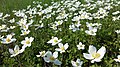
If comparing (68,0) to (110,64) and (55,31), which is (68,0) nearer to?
(55,31)

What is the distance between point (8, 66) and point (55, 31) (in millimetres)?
1539

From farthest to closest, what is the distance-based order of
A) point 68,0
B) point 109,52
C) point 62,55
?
point 68,0
point 109,52
point 62,55

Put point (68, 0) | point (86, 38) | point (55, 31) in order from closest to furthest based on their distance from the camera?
point (86, 38) < point (55, 31) < point (68, 0)

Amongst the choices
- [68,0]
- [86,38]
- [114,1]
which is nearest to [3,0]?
[68,0]

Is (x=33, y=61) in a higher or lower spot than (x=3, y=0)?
lower

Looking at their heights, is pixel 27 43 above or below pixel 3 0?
below

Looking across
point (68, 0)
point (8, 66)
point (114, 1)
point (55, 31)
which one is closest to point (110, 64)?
point (8, 66)

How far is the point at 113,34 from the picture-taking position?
491 cm

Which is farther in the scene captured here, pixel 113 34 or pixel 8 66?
pixel 113 34

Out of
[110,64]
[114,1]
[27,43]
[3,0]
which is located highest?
[3,0]

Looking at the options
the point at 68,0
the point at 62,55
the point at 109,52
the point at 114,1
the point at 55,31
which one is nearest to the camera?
the point at 62,55

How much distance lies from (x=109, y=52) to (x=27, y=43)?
1319 mm

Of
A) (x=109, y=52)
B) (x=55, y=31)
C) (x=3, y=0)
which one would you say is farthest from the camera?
(x=3, y=0)

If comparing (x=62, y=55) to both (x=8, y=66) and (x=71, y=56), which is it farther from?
(x=8, y=66)
